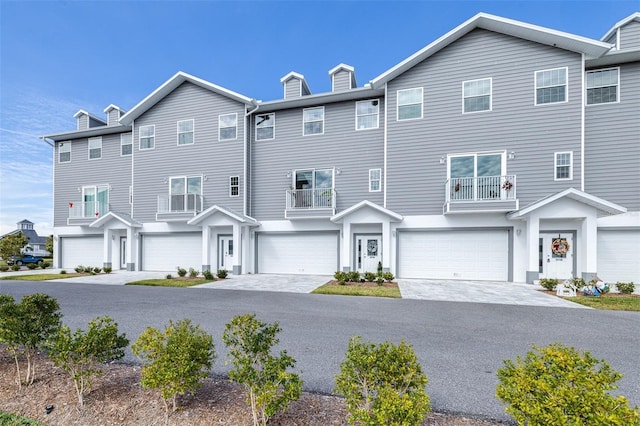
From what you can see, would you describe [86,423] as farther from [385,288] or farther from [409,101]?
[409,101]

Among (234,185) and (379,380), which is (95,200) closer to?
(234,185)

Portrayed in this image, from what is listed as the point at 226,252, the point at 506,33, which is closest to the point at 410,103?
the point at 506,33

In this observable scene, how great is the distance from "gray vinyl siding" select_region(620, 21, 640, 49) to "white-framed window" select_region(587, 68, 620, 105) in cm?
103

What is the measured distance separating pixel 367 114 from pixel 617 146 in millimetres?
10301

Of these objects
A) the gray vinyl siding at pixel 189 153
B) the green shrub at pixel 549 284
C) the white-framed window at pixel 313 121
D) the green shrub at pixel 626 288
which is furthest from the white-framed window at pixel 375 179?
the green shrub at pixel 626 288

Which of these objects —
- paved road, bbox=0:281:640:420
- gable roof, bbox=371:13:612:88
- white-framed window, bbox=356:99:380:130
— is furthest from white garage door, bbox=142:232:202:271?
gable roof, bbox=371:13:612:88

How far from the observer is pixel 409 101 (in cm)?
1338

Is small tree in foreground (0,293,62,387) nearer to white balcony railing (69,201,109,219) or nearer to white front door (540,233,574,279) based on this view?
white front door (540,233,574,279)

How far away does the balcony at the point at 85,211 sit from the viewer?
58.4 ft

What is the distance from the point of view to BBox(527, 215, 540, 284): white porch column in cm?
1129

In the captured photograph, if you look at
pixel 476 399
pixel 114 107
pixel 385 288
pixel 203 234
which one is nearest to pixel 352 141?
pixel 385 288

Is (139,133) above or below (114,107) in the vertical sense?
below

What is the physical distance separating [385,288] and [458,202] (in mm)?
5110

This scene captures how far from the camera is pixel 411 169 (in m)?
13.3
